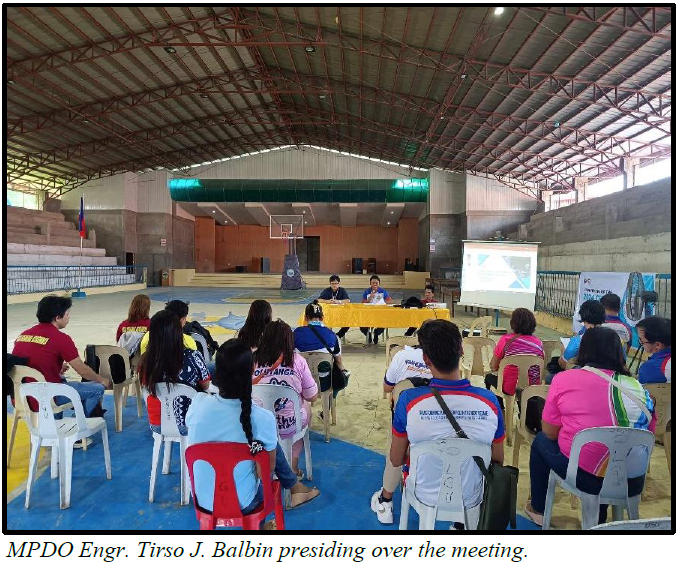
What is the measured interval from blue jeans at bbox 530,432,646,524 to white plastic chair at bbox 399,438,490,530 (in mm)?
552

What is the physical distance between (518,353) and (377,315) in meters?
2.91

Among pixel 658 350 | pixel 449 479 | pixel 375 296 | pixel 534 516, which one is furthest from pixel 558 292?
pixel 449 479

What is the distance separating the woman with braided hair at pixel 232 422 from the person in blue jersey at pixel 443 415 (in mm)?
581

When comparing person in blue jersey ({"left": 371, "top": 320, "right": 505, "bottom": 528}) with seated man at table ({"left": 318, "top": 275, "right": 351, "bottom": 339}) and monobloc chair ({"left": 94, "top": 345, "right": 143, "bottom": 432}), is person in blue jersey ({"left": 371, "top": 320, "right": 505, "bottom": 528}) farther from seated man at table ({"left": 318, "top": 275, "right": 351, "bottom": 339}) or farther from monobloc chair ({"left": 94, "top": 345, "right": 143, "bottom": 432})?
seated man at table ({"left": 318, "top": 275, "right": 351, "bottom": 339})

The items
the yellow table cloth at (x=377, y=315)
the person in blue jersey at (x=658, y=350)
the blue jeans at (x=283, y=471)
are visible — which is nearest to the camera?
the blue jeans at (x=283, y=471)

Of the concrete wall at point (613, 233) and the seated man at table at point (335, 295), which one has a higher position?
the concrete wall at point (613, 233)

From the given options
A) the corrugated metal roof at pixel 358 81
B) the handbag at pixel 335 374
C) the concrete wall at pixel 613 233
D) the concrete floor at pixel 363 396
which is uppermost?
the corrugated metal roof at pixel 358 81

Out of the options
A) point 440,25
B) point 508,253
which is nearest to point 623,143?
point 440,25

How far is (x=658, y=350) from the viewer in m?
2.50

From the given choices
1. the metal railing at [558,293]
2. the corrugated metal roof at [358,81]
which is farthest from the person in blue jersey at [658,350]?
the metal railing at [558,293]

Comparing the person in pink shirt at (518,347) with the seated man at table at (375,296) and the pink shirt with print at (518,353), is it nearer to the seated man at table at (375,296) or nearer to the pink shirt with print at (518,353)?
the pink shirt with print at (518,353)

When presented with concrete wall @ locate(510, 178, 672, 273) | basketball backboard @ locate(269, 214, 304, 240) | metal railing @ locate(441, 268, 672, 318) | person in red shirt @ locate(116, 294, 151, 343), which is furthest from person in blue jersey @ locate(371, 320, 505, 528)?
basketball backboard @ locate(269, 214, 304, 240)

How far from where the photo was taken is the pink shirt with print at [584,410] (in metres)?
1.73
